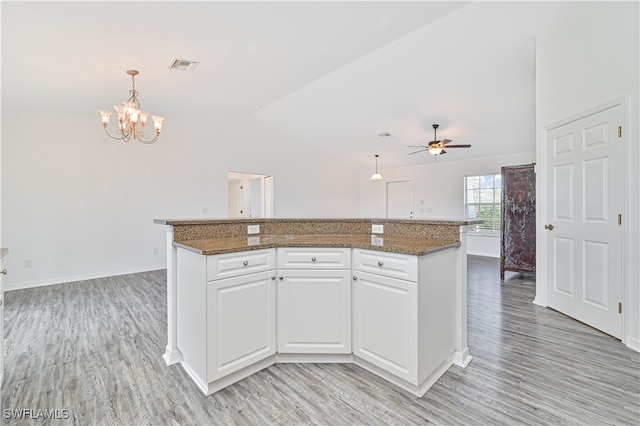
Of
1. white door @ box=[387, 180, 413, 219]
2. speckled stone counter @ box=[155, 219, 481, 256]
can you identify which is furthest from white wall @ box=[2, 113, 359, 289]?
white door @ box=[387, 180, 413, 219]

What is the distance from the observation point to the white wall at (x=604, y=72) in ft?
7.76

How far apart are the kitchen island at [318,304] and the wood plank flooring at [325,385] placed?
4.8 inches

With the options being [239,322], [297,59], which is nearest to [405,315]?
[239,322]

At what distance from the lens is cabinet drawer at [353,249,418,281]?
1.72m

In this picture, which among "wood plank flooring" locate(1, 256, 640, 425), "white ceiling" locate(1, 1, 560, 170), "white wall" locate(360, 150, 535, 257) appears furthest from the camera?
"white wall" locate(360, 150, 535, 257)

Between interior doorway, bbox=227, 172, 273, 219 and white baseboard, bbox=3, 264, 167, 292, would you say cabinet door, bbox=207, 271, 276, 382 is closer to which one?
white baseboard, bbox=3, 264, 167, 292

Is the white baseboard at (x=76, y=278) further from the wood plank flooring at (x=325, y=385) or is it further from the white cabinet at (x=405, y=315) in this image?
the white cabinet at (x=405, y=315)

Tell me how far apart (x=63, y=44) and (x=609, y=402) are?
15.7 ft

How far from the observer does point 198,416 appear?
5.23ft

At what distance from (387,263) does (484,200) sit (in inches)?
236

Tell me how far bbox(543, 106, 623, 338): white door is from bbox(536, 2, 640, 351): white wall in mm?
102

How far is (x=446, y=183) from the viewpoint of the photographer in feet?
24.0

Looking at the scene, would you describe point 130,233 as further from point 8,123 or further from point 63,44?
point 63,44

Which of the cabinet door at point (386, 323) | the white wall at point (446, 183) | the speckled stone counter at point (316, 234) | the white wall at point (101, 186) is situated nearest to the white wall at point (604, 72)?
the speckled stone counter at point (316, 234)
